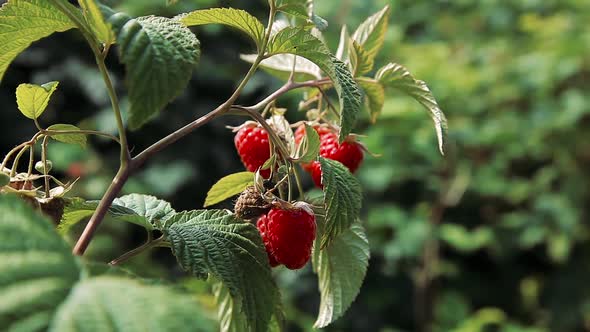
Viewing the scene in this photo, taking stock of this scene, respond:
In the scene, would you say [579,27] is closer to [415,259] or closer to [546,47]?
[546,47]

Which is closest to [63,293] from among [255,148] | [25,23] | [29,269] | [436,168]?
[29,269]

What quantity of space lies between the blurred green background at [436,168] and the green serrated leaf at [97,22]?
2.17 m

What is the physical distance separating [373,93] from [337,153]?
6 cm

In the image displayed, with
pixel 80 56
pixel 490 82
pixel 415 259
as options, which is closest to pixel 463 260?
pixel 415 259

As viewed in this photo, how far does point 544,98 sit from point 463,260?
65cm

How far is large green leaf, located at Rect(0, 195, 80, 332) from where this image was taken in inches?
15.0

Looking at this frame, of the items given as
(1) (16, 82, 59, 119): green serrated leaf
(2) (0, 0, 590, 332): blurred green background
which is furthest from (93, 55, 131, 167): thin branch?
(2) (0, 0, 590, 332): blurred green background

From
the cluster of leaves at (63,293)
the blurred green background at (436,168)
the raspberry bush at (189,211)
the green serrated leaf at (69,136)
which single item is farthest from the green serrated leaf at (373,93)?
the blurred green background at (436,168)

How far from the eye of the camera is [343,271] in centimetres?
73

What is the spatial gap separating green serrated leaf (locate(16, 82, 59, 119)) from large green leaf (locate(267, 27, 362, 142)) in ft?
0.55

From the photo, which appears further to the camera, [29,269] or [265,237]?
[265,237]

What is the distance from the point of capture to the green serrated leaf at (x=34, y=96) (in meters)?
0.63

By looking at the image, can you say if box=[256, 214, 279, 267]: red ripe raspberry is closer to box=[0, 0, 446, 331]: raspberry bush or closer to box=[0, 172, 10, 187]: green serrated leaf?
box=[0, 0, 446, 331]: raspberry bush

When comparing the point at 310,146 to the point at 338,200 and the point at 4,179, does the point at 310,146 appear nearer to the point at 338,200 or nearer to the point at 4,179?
the point at 338,200
